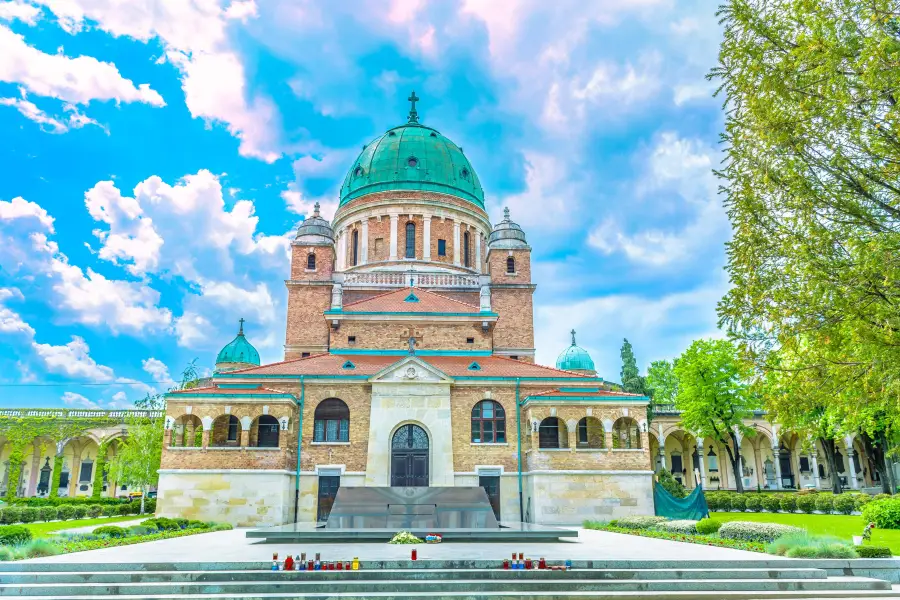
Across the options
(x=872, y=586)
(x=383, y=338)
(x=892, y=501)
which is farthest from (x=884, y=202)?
(x=383, y=338)

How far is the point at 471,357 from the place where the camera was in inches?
1400

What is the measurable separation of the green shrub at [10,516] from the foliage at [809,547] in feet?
97.1

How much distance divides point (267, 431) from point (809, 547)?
22729 mm

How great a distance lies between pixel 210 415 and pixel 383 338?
1004cm

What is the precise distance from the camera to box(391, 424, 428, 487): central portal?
3047cm

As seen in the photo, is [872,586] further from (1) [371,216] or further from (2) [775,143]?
(1) [371,216]

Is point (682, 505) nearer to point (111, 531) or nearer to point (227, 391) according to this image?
point (227, 391)

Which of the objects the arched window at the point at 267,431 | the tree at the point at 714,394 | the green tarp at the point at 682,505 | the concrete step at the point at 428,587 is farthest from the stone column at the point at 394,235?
the concrete step at the point at 428,587

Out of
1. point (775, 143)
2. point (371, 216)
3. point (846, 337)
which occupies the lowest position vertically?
point (846, 337)

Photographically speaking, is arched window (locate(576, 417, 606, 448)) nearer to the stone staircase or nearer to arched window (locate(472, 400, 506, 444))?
arched window (locate(472, 400, 506, 444))

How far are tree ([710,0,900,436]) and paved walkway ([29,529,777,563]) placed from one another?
15.2ft

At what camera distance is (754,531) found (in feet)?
59.6

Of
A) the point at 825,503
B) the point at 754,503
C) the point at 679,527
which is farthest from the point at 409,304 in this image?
the point at 825,503

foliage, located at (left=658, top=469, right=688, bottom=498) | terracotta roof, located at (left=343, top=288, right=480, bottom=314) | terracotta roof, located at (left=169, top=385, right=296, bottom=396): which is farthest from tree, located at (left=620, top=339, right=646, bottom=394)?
terracotta roof, located at (left=169, top=385, right=296, bottom=396)
